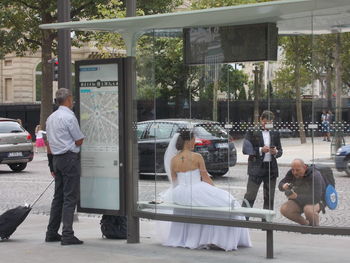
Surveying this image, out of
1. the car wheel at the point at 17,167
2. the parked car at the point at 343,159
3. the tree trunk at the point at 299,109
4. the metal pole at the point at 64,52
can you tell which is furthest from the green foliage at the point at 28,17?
the parked car at the point at 343,159

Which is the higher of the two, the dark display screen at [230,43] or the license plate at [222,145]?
the dark display screen at [230,43]

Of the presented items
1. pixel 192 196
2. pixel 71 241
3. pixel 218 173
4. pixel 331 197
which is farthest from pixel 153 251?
pixel 331 197

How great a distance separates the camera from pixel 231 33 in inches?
336

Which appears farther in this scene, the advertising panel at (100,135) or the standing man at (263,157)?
the advertising panel at (100,135)

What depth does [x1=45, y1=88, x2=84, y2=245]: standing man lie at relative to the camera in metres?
8.65

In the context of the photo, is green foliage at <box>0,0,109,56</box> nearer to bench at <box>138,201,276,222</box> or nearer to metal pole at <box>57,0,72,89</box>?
metal pole at <box>57,0,72,89</box>

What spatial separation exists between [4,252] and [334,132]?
404cm

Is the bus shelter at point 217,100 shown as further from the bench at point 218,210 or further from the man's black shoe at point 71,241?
the man's black shoe at point 71,241

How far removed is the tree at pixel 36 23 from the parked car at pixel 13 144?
11.8 meters

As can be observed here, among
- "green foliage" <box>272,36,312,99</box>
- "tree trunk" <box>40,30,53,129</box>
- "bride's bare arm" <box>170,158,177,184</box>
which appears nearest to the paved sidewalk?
"bride's bare arm" <box>170,158,177,184</box>

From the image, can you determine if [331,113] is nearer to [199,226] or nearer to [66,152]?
[199,226]

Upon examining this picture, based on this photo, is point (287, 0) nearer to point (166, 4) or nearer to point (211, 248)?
point (211, 248)

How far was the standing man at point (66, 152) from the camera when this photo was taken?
8.65m

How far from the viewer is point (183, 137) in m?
8.77
